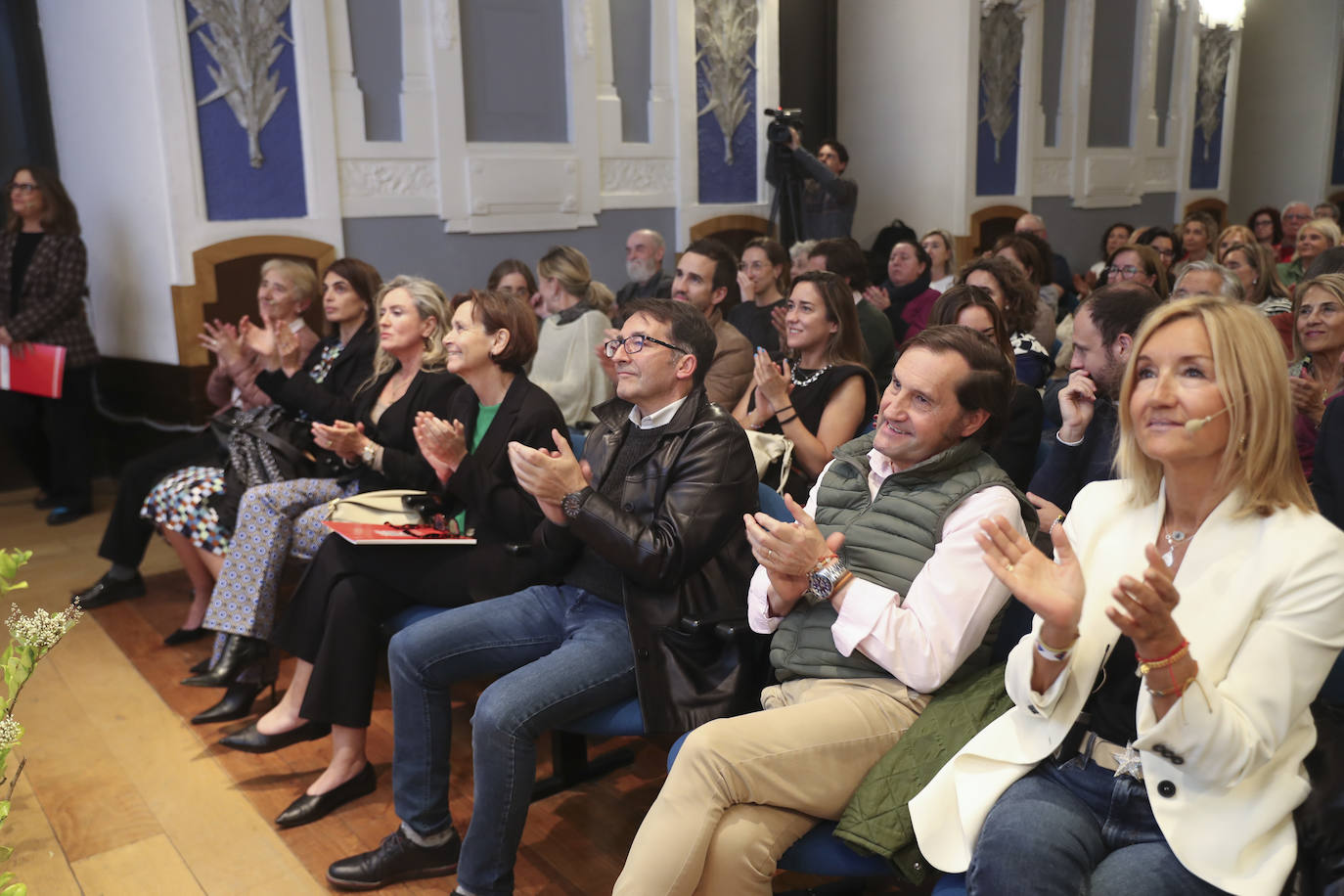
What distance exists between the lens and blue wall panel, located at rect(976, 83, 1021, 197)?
29.2 feet

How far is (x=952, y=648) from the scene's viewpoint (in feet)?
5.64

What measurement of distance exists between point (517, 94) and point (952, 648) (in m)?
5.31

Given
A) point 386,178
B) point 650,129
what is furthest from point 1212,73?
point 386,178

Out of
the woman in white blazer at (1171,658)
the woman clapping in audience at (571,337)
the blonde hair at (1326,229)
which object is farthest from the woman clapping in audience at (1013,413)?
the blonde hair at (1326,229)

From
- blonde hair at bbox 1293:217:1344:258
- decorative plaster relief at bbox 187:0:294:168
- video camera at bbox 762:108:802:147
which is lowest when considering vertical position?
blonde hair at bbox 1293:217:1344:258

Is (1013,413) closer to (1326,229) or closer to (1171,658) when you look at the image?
(1171,658)

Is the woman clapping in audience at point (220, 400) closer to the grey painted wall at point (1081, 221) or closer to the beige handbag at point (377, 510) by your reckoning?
the beige handbag at point (377, 510)

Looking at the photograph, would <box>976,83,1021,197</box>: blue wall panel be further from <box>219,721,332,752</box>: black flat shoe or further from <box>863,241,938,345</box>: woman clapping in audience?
<box>219,721,332,752</box>: black flat shoe

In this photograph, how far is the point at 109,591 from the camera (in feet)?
13.3

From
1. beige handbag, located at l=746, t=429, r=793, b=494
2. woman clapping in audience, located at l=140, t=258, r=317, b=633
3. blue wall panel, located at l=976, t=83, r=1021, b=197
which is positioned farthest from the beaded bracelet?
blue wall panel, located at l=976, t=83, r=1021, b=197

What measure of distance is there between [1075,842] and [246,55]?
5.14 meters

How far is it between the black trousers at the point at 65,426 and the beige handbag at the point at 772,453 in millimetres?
3883

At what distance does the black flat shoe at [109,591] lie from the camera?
402cm

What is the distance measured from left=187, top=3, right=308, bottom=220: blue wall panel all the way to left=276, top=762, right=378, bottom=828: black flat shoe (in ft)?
11.6
